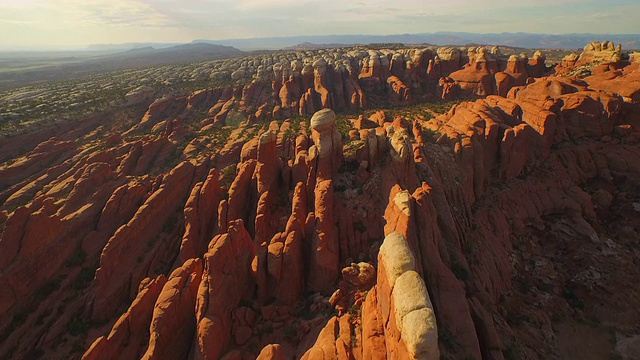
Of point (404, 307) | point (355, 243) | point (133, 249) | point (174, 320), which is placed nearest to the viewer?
point (404, 307)

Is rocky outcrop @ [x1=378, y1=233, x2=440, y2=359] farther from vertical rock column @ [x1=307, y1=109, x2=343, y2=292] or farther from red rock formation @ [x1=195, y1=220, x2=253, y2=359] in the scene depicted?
red rock formation @ [x1=195, y1=220, x2=253, y2=359]

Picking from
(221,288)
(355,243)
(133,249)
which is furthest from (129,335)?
(355,243)

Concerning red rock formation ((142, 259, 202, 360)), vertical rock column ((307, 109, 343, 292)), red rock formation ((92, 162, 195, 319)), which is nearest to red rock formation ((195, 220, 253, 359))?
red rock formation ((142, 259, 202, 360))

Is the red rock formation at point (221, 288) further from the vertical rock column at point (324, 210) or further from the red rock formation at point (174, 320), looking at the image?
the vertical rock column at point (324, 210)

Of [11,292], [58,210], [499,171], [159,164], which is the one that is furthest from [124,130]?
[499,171]

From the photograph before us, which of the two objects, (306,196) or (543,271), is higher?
(306,196)

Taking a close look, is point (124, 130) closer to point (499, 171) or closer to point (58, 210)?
point (58, 210)

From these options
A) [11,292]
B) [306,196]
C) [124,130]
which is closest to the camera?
[11,292]

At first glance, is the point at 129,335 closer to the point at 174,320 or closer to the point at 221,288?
the point at 174,320

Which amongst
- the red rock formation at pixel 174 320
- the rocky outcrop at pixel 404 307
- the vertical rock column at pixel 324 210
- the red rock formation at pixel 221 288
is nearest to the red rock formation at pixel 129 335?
the red rock formation at pixel 174 320

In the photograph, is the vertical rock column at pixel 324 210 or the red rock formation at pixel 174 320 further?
the vertical rock column at pixel 324 210

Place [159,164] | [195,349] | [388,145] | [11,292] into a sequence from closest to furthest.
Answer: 1. [195,349]
2. [11,292]
3. [388,145]
4. [159,164]
